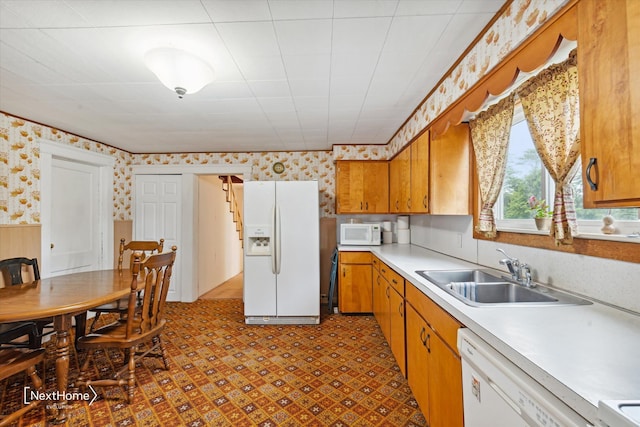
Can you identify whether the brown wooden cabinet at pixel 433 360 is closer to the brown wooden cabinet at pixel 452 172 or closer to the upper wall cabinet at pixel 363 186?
the brown wooden cabinet at pixel 452 172

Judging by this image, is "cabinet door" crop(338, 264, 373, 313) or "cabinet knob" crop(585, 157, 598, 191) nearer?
"cabinet knob" crop(585, 157, 598, 191)

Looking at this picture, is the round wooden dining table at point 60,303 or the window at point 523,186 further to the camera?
the round wooden dining table at point 60,303

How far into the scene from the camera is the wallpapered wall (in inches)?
56.8

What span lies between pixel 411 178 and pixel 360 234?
46.2 inches

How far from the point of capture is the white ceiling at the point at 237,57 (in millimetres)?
1483

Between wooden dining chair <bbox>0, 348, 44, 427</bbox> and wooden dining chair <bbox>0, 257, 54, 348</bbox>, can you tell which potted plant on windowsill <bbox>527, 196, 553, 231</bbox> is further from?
wooden dining chair <bbox>0, 257, 54, 348</bbox>

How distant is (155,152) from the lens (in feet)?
15.1

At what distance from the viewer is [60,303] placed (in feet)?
6.03

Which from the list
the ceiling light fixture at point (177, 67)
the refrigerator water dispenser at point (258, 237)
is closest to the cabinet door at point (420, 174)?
the refrigerator water dispenser at point (258, 237)

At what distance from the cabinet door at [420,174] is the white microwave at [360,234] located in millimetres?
929

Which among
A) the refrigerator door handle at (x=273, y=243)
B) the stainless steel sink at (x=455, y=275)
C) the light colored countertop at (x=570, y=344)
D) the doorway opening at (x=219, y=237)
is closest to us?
the light colored countertop at (x=570, y=344)

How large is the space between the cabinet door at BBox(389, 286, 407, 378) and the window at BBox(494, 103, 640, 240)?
939mm

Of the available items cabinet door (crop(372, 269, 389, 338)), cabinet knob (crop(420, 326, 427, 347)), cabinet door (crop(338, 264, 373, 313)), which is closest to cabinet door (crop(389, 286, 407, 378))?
cabinet door (crop(372, 269, 389, 338))

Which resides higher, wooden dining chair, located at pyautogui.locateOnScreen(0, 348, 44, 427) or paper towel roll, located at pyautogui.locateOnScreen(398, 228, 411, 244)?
paper towel roll, located at pyautogui.locateOnScreen(398, 228, 411, 244)
